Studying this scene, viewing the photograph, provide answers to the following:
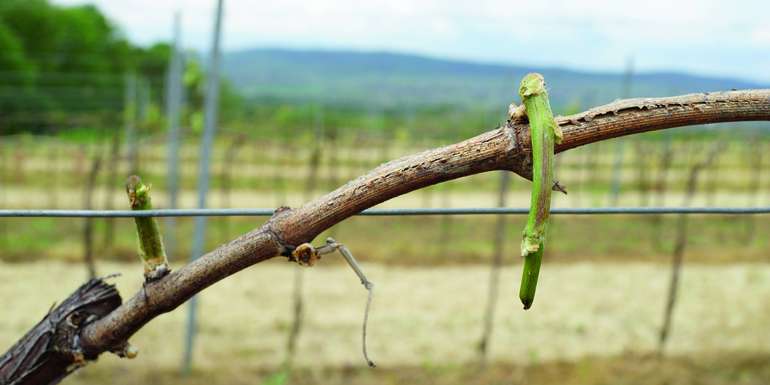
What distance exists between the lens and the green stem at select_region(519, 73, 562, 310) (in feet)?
3.38

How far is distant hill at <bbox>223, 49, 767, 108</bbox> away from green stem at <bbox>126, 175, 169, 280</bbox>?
471 inches

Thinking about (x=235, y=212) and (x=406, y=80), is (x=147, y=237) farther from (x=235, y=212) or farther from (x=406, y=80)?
(x=406, y=80)

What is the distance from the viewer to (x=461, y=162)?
3.73ft

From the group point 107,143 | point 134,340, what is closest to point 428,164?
point 134,340

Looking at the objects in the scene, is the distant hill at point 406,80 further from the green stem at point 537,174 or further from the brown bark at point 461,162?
the green stem at point 537,174

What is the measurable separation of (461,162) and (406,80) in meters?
28.8

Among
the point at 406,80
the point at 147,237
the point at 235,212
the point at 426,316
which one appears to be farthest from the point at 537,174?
the point at 406,80

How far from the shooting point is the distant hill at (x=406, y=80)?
16.2 meters

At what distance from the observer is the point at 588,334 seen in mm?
6609

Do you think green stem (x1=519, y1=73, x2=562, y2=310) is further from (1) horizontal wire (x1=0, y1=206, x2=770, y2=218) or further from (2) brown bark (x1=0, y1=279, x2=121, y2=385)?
(2) brown bark (x1=0, y1=279, x2=121, y2=385)

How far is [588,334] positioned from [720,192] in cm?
1062

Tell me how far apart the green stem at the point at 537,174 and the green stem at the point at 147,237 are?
0.58 m

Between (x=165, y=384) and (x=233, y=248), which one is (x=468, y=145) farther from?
(x=165, y=384)

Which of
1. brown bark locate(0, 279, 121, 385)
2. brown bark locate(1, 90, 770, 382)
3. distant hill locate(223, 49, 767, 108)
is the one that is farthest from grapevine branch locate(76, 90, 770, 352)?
distant hill locate(223, 49, 767, 108)
